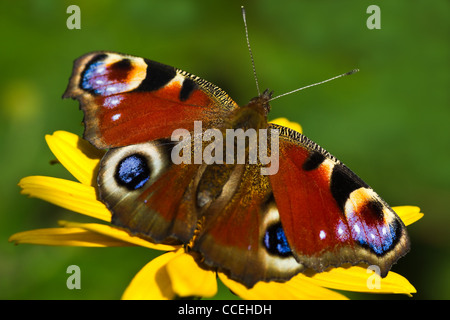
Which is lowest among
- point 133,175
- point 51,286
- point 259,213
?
point 51,286

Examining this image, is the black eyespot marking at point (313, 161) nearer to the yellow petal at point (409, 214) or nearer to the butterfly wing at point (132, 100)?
the butterfly wing at point (132, 100)

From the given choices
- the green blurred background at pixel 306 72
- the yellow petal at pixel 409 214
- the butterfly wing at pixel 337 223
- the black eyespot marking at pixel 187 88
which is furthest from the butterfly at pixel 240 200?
the green blurred background at pixel 306 72

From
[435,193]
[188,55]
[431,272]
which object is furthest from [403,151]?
[188,55]

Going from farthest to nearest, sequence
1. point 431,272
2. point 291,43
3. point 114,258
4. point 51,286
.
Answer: point 291,43 < point 431,272 < point 114,258 < point 51,286

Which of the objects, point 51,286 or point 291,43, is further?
point 291,43

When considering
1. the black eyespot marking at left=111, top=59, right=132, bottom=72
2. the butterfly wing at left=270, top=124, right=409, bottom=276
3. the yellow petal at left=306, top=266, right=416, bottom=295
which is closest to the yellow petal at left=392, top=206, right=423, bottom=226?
the yellow petal at left=306, top=266, right=416, bottom=295

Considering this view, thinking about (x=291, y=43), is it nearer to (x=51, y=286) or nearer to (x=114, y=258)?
(x=114, y=258)

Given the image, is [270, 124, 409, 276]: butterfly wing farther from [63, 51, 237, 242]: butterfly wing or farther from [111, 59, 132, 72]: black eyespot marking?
[111, 59, 132, 72]: black eyespot marking
